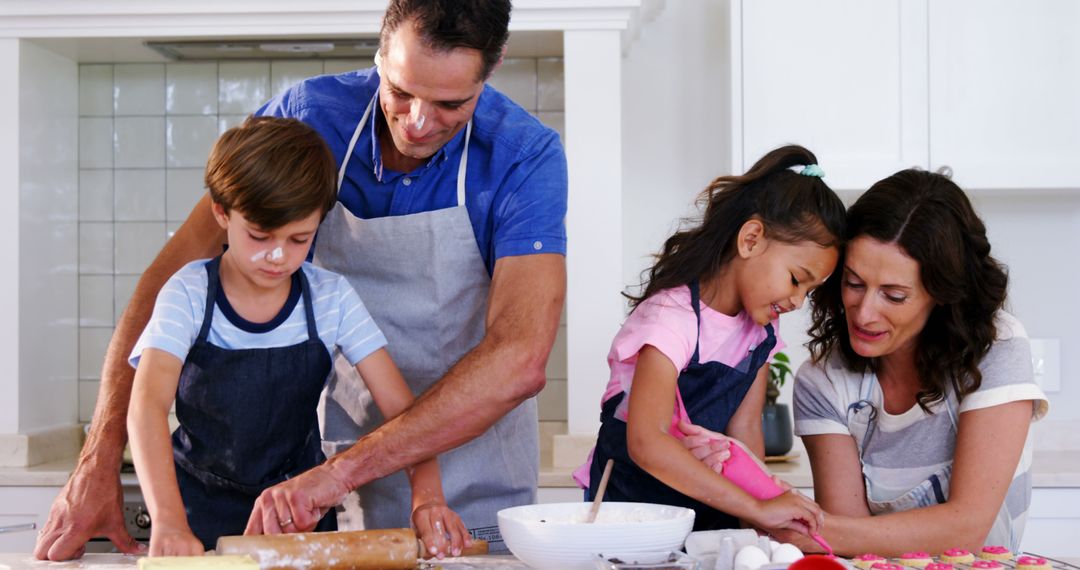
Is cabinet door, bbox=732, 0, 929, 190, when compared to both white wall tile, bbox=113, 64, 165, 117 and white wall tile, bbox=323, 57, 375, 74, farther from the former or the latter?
white wall tile, bbox=113, 64, 165, 117

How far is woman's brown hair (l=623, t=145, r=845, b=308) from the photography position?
159 cm

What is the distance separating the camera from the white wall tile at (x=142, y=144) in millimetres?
3145

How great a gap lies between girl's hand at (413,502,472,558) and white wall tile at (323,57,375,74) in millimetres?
1968

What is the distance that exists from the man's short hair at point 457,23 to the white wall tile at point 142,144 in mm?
1900

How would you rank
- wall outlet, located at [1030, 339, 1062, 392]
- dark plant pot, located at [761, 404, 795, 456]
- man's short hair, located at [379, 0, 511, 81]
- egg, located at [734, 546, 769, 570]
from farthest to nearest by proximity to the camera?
wall outlet, located at [1030, 339, 1062, 392]
dark plant pot, located at [761, 404, 795, 456]
man's short hair, located at [379, 0, 511, 81]
egg, located at [734, 546, 769, 570]

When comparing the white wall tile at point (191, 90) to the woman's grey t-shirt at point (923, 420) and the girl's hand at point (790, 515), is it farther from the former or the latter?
the girl's hand at point (790, 515)

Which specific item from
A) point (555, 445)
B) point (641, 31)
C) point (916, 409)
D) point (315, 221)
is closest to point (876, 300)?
point (916, 409)

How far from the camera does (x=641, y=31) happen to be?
3098mm

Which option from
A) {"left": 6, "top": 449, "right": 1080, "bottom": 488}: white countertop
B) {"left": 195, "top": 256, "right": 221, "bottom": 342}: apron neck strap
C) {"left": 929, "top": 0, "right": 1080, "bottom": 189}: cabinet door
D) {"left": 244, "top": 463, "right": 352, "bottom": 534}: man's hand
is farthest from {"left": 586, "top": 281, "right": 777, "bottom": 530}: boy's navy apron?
{"left": 929, "top": 0, "right": 1080, "bottom": 189}: cabinet door

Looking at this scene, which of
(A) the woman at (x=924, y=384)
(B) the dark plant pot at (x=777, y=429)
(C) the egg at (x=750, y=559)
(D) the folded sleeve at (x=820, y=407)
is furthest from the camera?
(B) the dark plant pot at (x=777, y=429)

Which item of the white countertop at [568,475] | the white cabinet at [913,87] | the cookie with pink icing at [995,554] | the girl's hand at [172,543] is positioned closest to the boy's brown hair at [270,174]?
the girl's hand at [172,543]

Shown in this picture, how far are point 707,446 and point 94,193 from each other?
2.30m

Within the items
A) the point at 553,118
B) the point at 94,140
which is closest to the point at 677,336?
the point at 553,118

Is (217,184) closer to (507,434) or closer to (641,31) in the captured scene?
(507,434)
